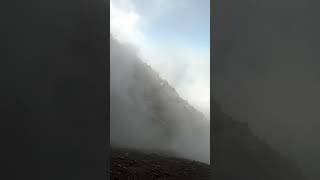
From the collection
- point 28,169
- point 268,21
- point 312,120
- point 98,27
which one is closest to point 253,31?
point 268,21

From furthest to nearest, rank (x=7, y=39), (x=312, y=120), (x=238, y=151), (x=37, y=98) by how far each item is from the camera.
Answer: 1. (x=238, y=151)
2. (x=312, y=120)
3. (x=37, y=98)
4. (x=7, y=39)

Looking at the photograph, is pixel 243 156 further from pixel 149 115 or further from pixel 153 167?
pixel 149 115

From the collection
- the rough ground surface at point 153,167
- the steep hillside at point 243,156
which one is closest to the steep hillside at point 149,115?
the rough ground surface at point 153,167

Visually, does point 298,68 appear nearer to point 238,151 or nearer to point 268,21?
point 268,21

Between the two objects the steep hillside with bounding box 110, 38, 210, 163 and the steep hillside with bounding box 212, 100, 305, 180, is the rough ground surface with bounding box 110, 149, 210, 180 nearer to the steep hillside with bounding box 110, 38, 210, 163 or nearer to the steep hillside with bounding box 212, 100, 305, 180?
the steep hillside with bounding box 110, 38, 210, 163

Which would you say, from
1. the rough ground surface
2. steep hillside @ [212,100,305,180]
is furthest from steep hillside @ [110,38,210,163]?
steep hillside @ [212,100,305,180]

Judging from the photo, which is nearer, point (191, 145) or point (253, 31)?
point (253, 31)

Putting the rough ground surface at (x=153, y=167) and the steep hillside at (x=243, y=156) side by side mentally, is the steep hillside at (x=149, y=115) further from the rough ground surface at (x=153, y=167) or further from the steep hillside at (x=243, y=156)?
the steep hillside at (x=243, y=156)

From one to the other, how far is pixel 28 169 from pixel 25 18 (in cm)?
59

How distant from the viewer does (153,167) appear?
4457 mm

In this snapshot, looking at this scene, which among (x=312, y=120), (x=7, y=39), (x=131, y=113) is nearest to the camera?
(x=7, y=39)

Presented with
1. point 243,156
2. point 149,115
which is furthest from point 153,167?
point 243,156

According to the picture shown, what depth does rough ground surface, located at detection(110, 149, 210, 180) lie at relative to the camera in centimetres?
427

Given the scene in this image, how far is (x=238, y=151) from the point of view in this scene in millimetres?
1799
